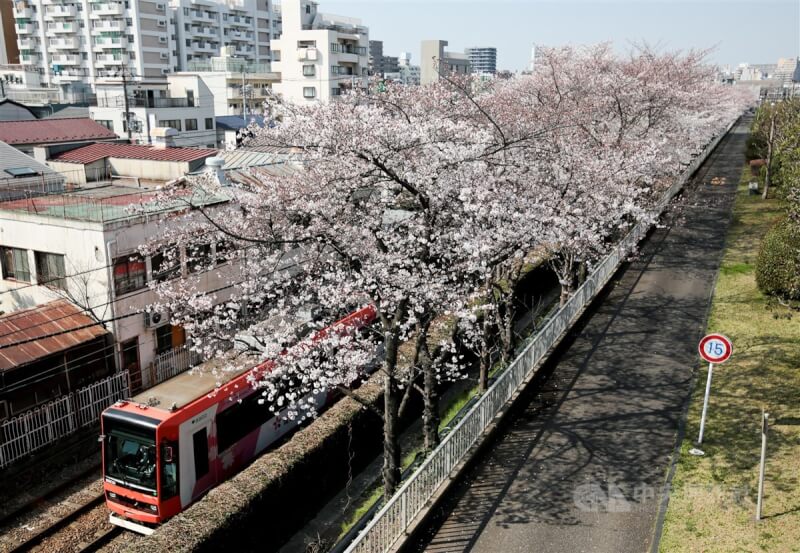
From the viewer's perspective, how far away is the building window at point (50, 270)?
18859 mm

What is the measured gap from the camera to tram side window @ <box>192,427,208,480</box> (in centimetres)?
1275

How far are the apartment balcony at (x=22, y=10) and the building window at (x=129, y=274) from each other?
73815 mm

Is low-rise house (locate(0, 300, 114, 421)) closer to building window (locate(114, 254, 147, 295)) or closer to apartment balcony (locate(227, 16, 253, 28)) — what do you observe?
building window (locate(114, 254, 147, 295))

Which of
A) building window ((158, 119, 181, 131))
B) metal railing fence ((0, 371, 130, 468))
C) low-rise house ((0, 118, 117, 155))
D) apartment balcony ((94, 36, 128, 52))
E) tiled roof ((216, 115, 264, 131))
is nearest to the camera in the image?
metal railing fence ((0, 371, 130, 468))

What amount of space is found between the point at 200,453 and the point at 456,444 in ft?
16.7

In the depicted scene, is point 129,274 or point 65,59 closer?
point 129,274

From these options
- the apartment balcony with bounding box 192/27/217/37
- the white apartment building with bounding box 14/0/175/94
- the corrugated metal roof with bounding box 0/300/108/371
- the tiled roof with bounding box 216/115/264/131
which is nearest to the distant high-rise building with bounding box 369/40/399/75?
the apartment balcony with bounding box 192/27/217/37

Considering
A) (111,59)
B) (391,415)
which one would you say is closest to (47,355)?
(391,415)

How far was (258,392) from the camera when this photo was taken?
14.6m

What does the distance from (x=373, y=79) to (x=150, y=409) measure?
69.7 ft

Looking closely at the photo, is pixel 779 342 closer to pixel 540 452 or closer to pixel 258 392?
pixel 540 452

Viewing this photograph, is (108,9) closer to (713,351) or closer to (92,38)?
(92,38)

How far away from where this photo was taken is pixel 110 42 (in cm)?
7494

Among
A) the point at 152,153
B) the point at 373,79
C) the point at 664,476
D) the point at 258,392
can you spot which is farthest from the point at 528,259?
the point at 152,153
